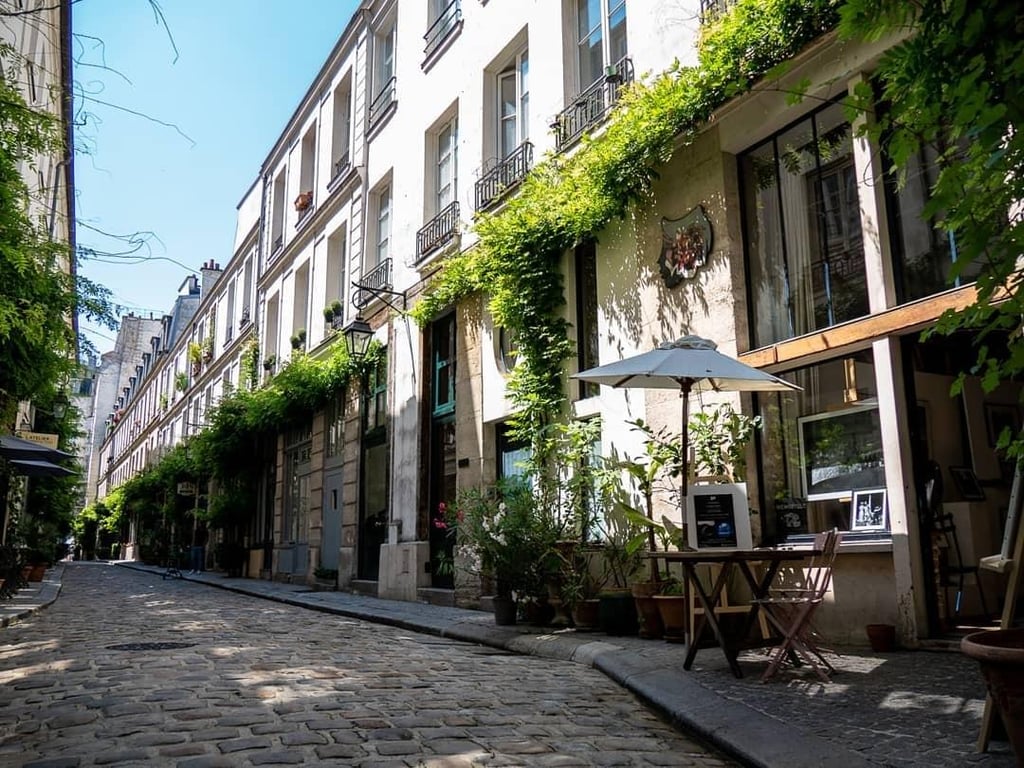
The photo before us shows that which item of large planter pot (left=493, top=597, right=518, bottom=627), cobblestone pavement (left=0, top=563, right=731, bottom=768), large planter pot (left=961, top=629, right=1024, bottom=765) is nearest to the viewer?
large planter pot (left=961, top=629, right=1024, bottom=765)

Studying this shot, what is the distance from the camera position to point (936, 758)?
3441 millimetres

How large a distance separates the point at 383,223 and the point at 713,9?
379 inches

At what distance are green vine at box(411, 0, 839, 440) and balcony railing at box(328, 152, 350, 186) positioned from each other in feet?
23.9

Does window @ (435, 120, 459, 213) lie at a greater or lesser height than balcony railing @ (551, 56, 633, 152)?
greater

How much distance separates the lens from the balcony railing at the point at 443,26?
45.0ft

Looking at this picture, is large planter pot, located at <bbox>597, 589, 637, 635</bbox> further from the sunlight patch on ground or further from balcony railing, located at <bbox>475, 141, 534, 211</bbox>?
balcony railing, located at <bbox>475, 141, 534, 211</bbox>

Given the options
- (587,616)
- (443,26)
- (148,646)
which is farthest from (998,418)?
(443,26)

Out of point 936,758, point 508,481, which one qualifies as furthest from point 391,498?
point 936,758

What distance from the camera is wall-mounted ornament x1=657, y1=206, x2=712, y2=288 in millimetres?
8188

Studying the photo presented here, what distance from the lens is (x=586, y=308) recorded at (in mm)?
10172

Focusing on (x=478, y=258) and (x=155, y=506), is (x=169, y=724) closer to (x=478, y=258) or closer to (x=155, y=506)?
(x=478, y=258)

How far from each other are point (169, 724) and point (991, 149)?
4.23 m

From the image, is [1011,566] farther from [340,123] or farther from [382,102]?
[340,123]

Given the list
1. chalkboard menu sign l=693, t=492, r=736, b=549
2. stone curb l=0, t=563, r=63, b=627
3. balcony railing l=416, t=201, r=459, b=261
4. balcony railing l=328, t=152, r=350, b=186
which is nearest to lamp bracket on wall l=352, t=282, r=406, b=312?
balcony railing l=416, t=201, r=459, b=261
